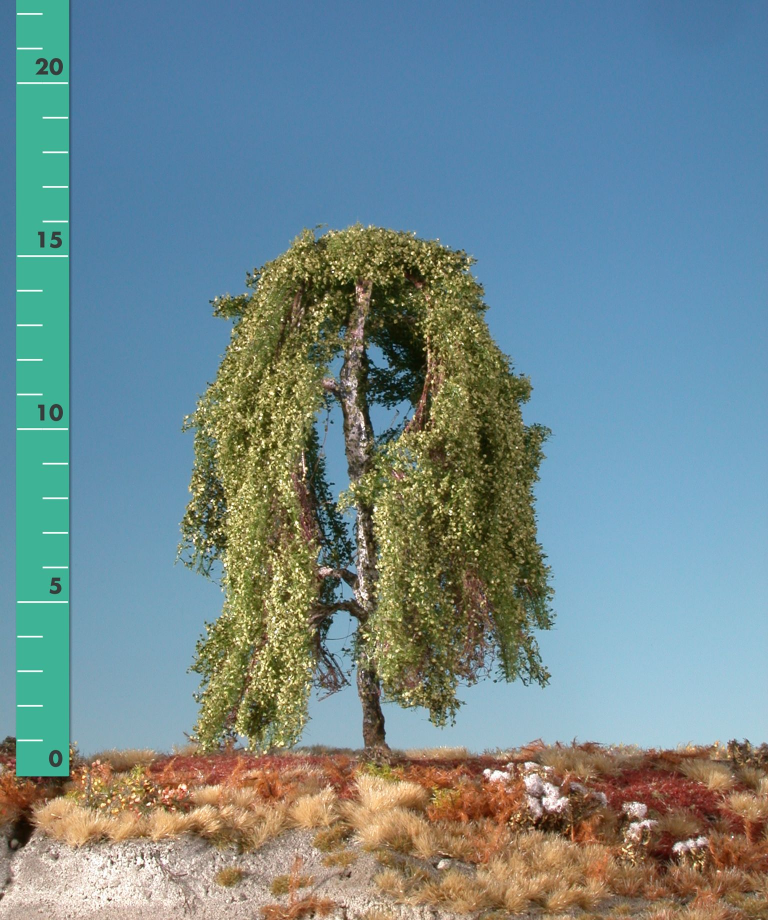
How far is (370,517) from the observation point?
14305 millimetres

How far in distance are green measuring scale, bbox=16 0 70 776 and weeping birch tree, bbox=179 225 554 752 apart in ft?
9.36

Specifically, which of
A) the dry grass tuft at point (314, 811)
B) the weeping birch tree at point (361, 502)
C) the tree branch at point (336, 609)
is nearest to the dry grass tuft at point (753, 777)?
the weeping birch tree at point (361, 502)

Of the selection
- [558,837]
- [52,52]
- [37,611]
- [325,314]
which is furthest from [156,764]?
[52,52]

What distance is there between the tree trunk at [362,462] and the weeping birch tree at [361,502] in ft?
0.09

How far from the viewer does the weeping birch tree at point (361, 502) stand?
13203 millimetres

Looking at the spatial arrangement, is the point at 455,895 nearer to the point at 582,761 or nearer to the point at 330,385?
the point at 582,761

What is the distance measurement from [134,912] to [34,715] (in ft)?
8.57

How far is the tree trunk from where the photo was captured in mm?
14277

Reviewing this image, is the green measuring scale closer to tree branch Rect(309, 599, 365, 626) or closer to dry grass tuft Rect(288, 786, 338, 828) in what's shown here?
dry grass tuft Rect(288, 786, 338, 828)

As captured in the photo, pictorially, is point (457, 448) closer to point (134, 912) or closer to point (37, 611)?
point (37, 611)

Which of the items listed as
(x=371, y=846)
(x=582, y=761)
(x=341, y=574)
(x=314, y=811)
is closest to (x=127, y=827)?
(x=314, y=811)

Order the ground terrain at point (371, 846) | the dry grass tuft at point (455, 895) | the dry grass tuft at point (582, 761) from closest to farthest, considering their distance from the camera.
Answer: the dry grass tuft at point (455, 895), the ground terrain at point (371, 846), the dry grass tuft at point (582, 761)

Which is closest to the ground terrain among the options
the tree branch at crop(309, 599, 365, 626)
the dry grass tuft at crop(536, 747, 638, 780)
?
the dry grass tuft at crop(536, 747, 638, 780)

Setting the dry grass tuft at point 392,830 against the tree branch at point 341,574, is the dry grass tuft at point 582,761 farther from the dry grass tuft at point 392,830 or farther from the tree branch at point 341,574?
the tree branch at point 341,574
